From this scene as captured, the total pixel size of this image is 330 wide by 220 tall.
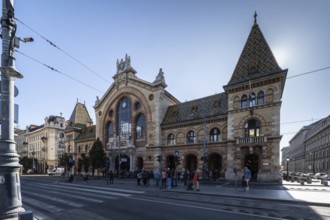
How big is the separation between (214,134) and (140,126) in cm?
1371

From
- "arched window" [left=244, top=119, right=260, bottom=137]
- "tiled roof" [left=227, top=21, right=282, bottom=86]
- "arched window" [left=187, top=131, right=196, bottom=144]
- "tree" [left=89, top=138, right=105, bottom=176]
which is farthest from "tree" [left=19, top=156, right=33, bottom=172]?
"arched window" [left=244, top=119, right=260, bottom=137]

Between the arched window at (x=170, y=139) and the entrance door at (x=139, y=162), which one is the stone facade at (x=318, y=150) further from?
the entrance door at (x=139, y=162)

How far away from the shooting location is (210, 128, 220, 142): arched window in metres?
30.6

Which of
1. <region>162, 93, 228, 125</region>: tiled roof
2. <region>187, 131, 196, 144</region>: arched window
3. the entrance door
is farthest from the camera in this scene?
the entrance door

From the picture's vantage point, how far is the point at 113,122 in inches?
1730

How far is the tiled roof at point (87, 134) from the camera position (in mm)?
49625

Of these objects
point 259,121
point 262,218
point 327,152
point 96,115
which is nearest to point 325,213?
point 262,218

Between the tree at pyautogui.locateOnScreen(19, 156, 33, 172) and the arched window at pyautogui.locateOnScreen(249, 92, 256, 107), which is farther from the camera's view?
the tree at pyautogui.locateOnScreen(19, 156, 33, 172)

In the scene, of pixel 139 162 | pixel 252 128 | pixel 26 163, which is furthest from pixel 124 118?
pixel 26 163

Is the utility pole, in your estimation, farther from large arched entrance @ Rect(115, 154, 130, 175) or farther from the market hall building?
large arched entrance @ Rect(115, 154, 130, 175)

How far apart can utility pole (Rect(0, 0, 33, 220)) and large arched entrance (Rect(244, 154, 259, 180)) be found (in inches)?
1037

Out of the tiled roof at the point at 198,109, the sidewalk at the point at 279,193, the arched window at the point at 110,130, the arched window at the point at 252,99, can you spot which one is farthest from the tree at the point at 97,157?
the arched window at the point at 252,99

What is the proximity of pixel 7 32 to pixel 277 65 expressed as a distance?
27.1 metres

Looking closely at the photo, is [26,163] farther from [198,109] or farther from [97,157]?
[198,109]
